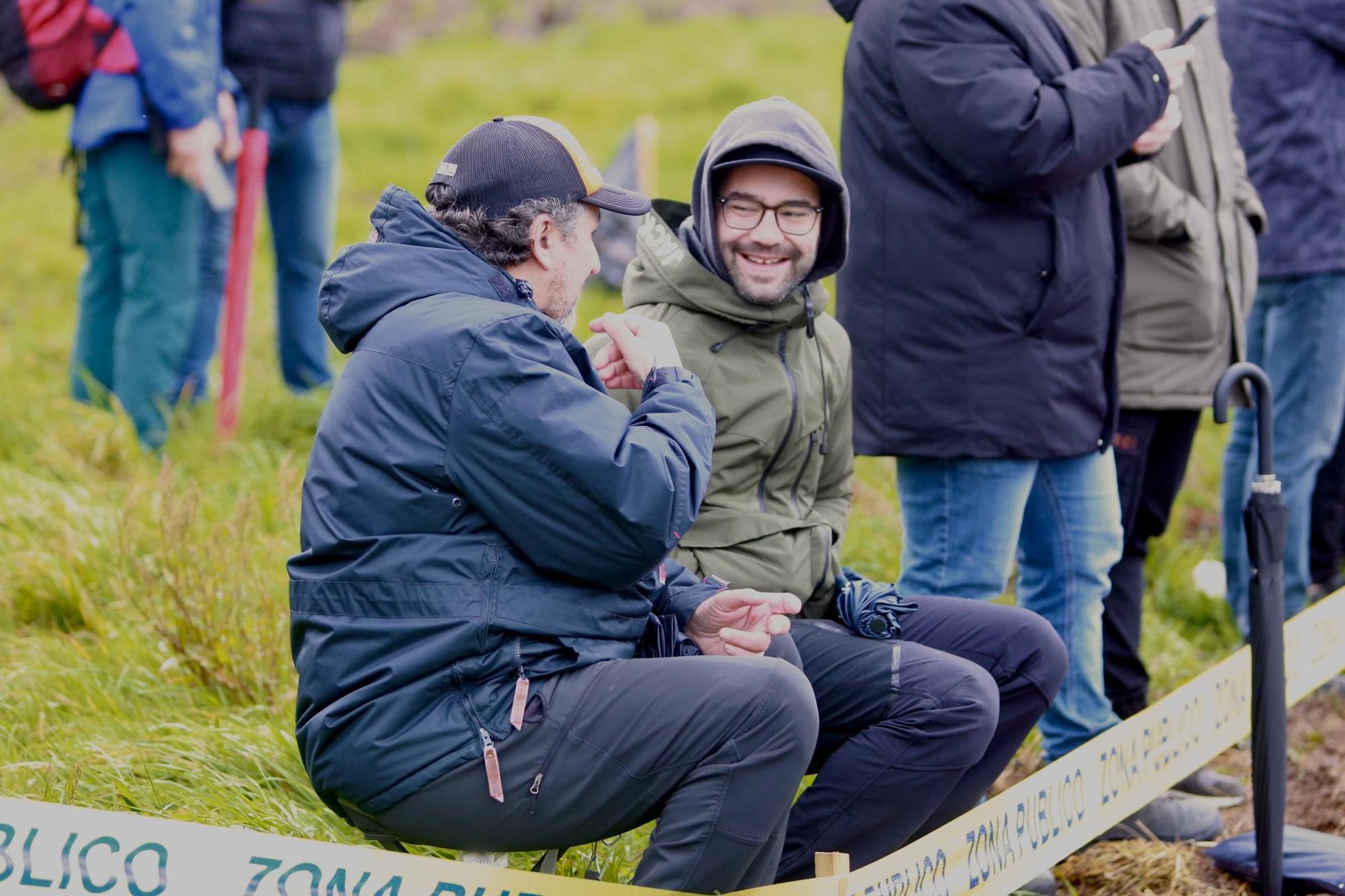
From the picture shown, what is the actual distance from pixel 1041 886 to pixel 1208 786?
35.3 inches

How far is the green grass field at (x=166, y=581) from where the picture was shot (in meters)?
3.47

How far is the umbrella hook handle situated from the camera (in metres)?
3.56

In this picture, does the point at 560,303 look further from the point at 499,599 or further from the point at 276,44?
the point at 276,44

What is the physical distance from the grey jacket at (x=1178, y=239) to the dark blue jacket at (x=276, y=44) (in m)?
3.42

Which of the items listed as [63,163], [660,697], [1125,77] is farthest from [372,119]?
[660,697]

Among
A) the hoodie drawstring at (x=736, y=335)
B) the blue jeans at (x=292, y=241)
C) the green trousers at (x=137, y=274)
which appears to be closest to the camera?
the hoodie drawstring at (x=736, y=335)

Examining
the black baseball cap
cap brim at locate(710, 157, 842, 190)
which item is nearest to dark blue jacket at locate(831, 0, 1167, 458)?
cap brim at locate(710, 157, 842, 190)

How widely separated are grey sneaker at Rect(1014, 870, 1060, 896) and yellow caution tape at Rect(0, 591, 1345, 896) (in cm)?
12

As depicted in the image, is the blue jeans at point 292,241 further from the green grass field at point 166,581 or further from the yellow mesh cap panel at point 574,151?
the yellow mesh cap panel at point 574,151

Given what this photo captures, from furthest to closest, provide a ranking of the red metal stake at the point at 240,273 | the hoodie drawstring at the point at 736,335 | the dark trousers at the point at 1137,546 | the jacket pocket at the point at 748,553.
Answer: the red metal stake at the point at 240,273 < the dark trousers at the point at 1137,546 < the hoodie drawstring at the point at 736,335 < the jacket pocket at the point at 748,553

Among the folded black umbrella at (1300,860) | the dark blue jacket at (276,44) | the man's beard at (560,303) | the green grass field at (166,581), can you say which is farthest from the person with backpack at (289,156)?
the folded black umbrella at (1300,860)

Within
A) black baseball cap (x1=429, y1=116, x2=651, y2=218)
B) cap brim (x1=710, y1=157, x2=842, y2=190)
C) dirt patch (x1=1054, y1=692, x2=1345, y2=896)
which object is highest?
black baseball cap (x1=429, y1=116, x2=651, y2=218)

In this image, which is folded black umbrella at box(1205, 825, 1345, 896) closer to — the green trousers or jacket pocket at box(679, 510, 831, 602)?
jacket pocket at box(679, 510, 831, 602)

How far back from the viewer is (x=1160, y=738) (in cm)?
381
